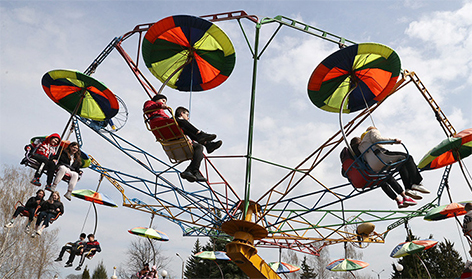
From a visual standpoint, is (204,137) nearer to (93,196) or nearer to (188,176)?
(188,176)

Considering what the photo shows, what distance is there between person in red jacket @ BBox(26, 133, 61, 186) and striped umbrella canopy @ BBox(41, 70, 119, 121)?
2.94 feet

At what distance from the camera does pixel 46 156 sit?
8141 mm

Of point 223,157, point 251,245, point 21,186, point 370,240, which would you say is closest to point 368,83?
point 223,157

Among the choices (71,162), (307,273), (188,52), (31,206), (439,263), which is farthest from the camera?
(307,273)

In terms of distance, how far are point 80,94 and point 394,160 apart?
293 inches

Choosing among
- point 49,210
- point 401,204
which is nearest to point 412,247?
point 401,204

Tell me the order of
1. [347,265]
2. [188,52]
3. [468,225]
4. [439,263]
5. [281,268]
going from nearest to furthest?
[468,225], [188,52], [347,265], [281,268], [439,263]

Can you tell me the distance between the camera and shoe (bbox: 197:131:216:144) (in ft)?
26.1

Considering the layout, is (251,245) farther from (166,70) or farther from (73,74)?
(73,74)

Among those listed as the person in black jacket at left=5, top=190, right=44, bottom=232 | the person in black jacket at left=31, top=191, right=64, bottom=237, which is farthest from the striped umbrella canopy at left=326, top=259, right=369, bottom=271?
the person in black jacket at left=5, top=190, right=44, bottom=232

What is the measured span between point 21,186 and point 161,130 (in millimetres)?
24359

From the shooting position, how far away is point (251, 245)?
890 cm

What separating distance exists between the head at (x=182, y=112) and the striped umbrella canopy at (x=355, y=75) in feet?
10.5

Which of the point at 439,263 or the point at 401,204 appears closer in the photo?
the point at 401,204
